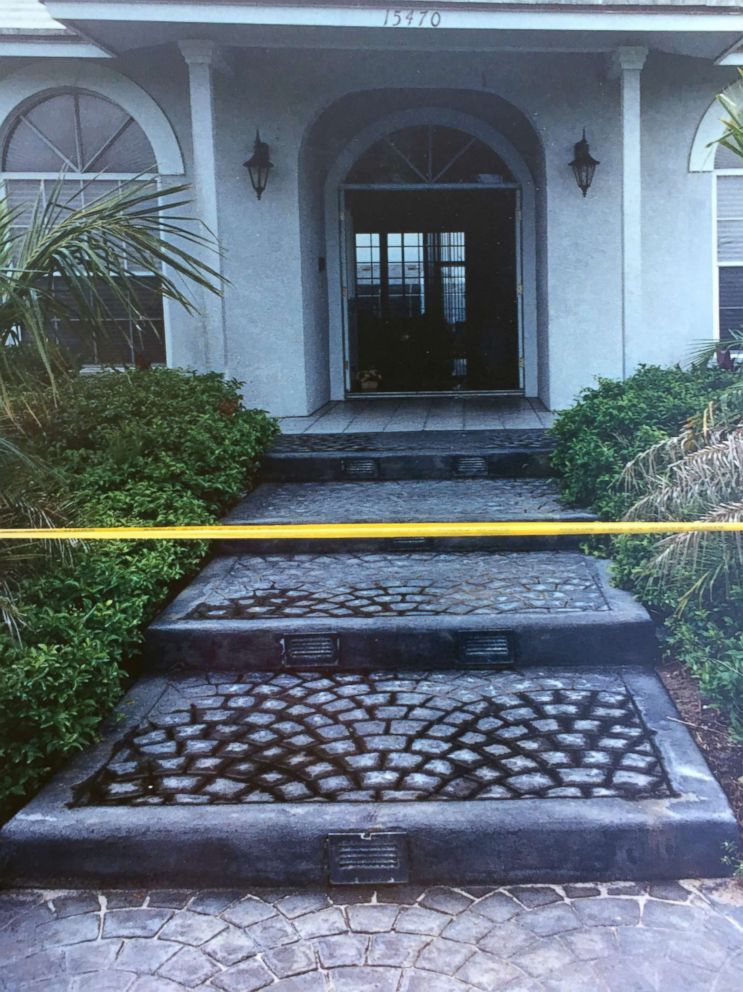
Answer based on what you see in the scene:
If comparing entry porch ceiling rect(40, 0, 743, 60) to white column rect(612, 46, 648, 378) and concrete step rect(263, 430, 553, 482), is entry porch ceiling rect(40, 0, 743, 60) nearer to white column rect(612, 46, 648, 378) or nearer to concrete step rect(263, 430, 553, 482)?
white column rect(612, 46, 648, 378)

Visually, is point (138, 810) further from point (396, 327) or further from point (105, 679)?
point (396, 327)

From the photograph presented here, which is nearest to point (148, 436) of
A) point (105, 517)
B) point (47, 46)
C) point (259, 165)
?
point (105, 517)

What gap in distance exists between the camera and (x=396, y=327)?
12.0 meters

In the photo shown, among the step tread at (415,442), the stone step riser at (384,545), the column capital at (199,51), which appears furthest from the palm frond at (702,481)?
the column capital at (199,51)

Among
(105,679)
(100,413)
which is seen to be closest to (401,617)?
(105,679)

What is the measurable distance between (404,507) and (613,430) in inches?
56.2

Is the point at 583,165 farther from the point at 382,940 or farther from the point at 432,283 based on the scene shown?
the point at 382,940

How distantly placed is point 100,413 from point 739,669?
15.8ft

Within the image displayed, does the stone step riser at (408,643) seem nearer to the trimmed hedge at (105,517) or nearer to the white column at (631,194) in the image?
the trimmed hedge at (105,517)

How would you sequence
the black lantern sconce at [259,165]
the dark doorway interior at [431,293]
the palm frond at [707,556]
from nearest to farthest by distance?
1. the palm frond at [707,556]
2. the black lantern sconce at [259,165]
3. the dark doorway interior at [431,293]

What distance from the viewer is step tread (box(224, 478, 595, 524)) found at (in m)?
6.18

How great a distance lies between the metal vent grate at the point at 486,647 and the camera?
14.7ft

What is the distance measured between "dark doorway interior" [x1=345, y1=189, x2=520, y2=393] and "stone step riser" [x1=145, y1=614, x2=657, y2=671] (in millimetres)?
7315

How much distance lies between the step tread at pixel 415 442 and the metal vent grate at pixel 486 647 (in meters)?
3.13
